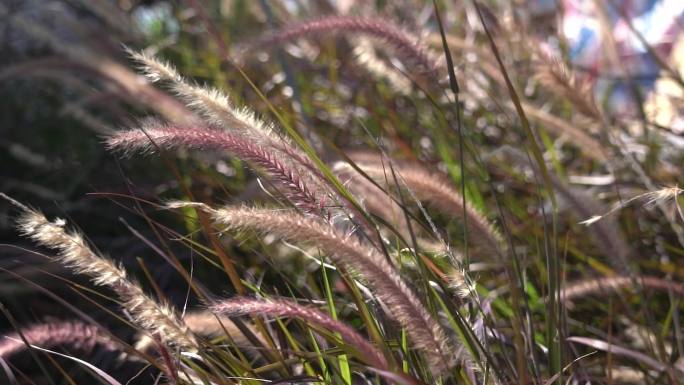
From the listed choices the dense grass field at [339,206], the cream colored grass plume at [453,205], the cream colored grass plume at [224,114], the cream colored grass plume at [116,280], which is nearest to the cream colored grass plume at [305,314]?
the dense grass field at [339,206]

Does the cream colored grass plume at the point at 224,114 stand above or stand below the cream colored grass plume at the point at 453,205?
above

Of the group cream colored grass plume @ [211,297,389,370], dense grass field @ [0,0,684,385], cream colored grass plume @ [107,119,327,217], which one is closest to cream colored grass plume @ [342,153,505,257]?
dense grass field @ [0,0,684,385]

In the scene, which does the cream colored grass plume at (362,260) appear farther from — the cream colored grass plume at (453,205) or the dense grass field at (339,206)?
the cream colored grass plume at (453,205)

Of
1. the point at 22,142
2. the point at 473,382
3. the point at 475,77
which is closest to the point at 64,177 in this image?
the point at 22,142

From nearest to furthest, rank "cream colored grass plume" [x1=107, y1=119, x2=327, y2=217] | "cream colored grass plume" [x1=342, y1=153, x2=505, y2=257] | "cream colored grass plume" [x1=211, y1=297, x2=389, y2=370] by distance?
"cream colored grass plume" [x1=211, y1=297, x2=389, y2=370]
"cream colored grass plume" [x1=107, y1=119, x2=327, y2=217]
"cream colored grass plume" [x1=342, y1=153, x2=505, y2=257]

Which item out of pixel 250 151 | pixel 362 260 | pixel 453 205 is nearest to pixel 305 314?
pixel 362 260

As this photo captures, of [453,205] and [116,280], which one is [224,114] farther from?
[453,205]

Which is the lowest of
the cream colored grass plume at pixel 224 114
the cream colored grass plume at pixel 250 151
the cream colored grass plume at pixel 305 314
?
the cream colored grass plume at pixel 305 314

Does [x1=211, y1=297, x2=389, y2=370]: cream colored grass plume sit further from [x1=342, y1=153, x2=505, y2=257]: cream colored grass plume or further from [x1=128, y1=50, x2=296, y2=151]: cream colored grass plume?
Result: [x1=342, y1=153, x2=505, y2=257]: cream colored grass plume

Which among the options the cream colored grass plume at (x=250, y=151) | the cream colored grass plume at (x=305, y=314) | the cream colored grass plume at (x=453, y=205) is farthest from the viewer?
the cream colored grass plume at (x=453, y=205)
